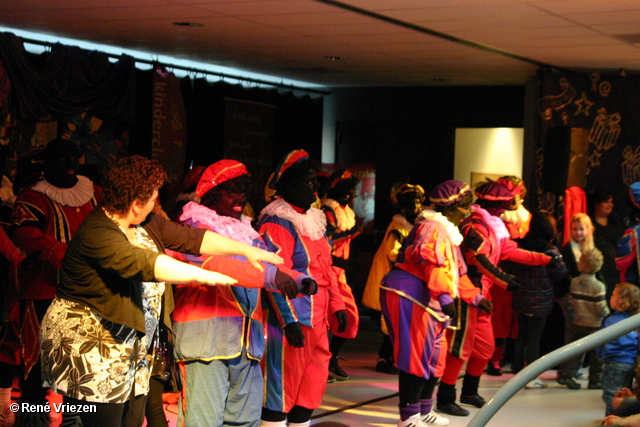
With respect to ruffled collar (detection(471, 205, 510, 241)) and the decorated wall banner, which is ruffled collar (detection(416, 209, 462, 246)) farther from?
the decorated wall banner

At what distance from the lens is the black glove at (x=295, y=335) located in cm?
399

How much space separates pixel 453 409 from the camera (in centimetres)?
550

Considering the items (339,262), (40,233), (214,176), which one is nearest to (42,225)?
(40,233)

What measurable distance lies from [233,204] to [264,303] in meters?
0.69

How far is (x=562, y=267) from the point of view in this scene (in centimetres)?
654

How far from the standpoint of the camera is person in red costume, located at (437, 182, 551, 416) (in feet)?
17.7

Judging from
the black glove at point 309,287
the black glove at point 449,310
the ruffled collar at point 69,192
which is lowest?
the black glove at point 449,310

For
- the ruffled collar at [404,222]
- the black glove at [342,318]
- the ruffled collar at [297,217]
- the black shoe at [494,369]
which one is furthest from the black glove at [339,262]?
the ruffled collar at [297,217]

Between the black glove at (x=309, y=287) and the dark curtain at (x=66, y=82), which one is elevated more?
the dark curtain at (x=66, y=82)

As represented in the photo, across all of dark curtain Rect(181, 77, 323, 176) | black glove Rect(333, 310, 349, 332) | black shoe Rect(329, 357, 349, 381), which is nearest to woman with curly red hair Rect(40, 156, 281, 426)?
black glove Rect(333, 310, 349, 332)

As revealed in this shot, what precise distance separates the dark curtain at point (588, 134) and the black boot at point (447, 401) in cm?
269

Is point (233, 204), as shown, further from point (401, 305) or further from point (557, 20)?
point (557, 20)

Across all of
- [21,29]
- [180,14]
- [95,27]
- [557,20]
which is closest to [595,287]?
[557,20]

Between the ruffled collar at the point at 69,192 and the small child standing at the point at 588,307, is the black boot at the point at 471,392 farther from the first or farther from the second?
the ruffled collar at the point at 69,192
